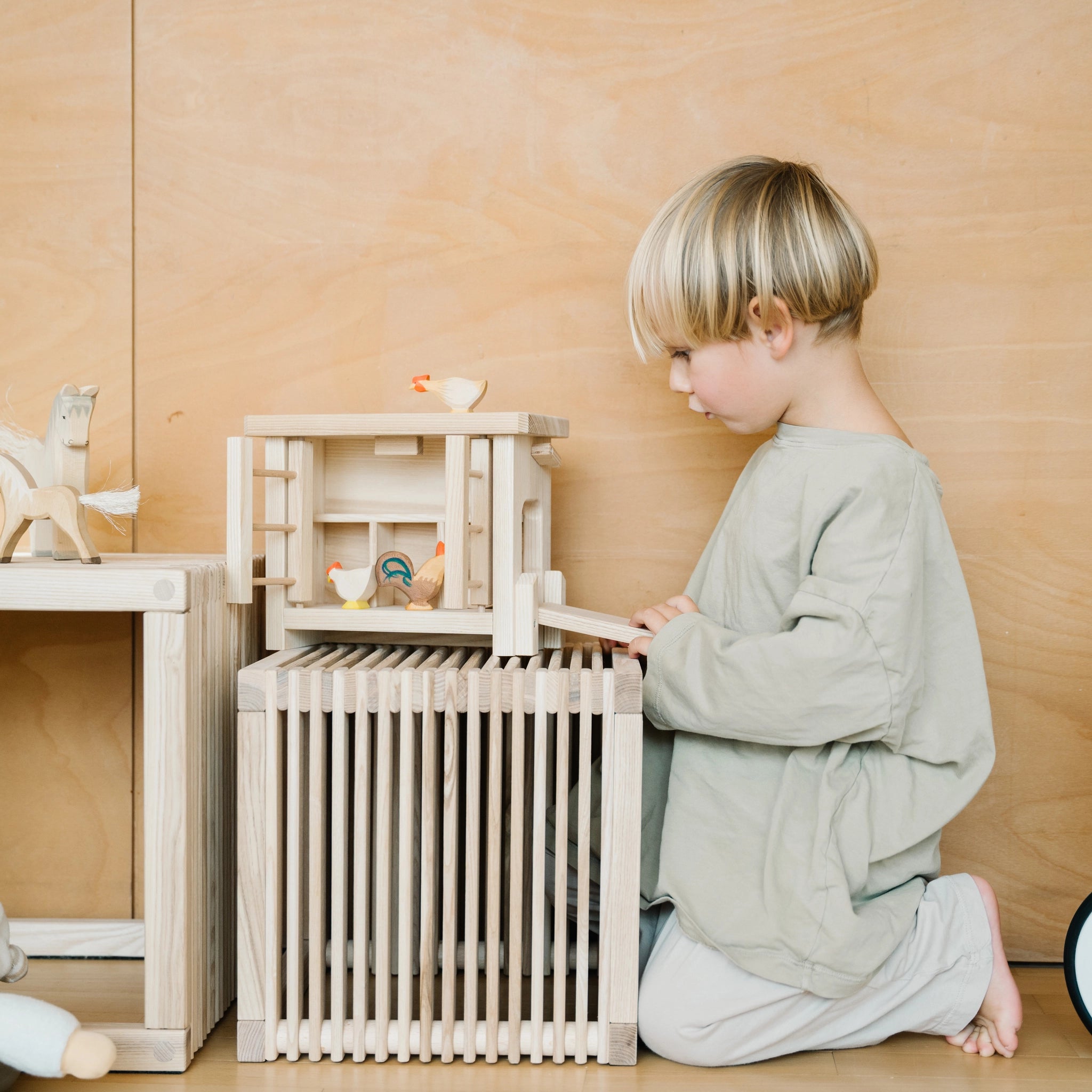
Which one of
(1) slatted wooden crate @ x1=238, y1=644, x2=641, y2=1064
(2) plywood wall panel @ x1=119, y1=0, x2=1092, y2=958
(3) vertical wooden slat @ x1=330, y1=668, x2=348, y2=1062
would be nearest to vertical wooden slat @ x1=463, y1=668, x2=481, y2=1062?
(1) slatted wooden crate @ x1=238, y1=644, x2=641, y2=1064

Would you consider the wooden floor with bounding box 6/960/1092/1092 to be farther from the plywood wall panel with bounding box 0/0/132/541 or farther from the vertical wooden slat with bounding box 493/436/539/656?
the plywood wall panel with bounding box 0/0/132/541

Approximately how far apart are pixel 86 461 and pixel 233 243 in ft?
1.08

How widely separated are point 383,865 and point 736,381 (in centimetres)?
55

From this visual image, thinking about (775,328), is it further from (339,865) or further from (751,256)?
(339,865)

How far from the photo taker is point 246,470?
945 mm

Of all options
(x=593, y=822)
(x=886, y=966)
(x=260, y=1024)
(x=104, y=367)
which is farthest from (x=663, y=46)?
(x=260, y=1024)

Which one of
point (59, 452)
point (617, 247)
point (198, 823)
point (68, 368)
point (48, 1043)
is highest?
point (617, 247)

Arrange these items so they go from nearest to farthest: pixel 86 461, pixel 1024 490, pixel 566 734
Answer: pixel 566 734
pixel 86 461
pixel 1024 490

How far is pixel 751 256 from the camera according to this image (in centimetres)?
94

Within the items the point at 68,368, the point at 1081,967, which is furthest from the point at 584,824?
the point at 68,368

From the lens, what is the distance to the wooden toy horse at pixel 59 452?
1032 mm

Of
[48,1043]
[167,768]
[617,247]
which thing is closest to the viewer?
[48,1043]

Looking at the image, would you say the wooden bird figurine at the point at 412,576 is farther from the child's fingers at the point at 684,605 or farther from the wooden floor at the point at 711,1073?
the wooden floor at the point at 711,1073

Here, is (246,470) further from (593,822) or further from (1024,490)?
(1024,490)
